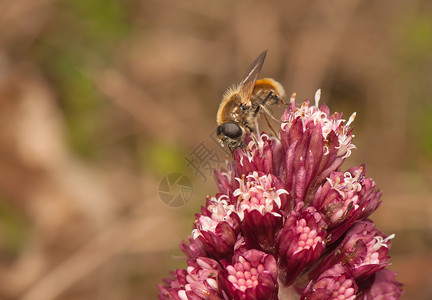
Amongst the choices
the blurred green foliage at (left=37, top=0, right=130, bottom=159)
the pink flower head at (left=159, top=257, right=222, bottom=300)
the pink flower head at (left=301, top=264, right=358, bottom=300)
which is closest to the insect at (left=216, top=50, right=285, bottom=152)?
the pink flower head at (left=159, top=257, right=222, bottom=300)

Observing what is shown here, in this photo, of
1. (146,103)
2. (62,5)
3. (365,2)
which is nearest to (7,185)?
(146,103)

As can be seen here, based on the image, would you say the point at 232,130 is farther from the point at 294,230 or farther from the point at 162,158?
the point at 162,158

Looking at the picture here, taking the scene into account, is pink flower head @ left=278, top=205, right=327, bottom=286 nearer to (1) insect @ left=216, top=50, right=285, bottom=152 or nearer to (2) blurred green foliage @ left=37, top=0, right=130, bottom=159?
(1) insect @ left=216, top=50, right=285, bottom=152

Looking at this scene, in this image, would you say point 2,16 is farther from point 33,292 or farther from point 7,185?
point 33,292

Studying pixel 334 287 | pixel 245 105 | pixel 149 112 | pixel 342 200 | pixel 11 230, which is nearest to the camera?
pixel 334 287

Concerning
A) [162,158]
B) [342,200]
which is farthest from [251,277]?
[162,158]

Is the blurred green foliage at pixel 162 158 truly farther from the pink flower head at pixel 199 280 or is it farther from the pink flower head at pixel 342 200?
the pink flower head at pixel 342 200
